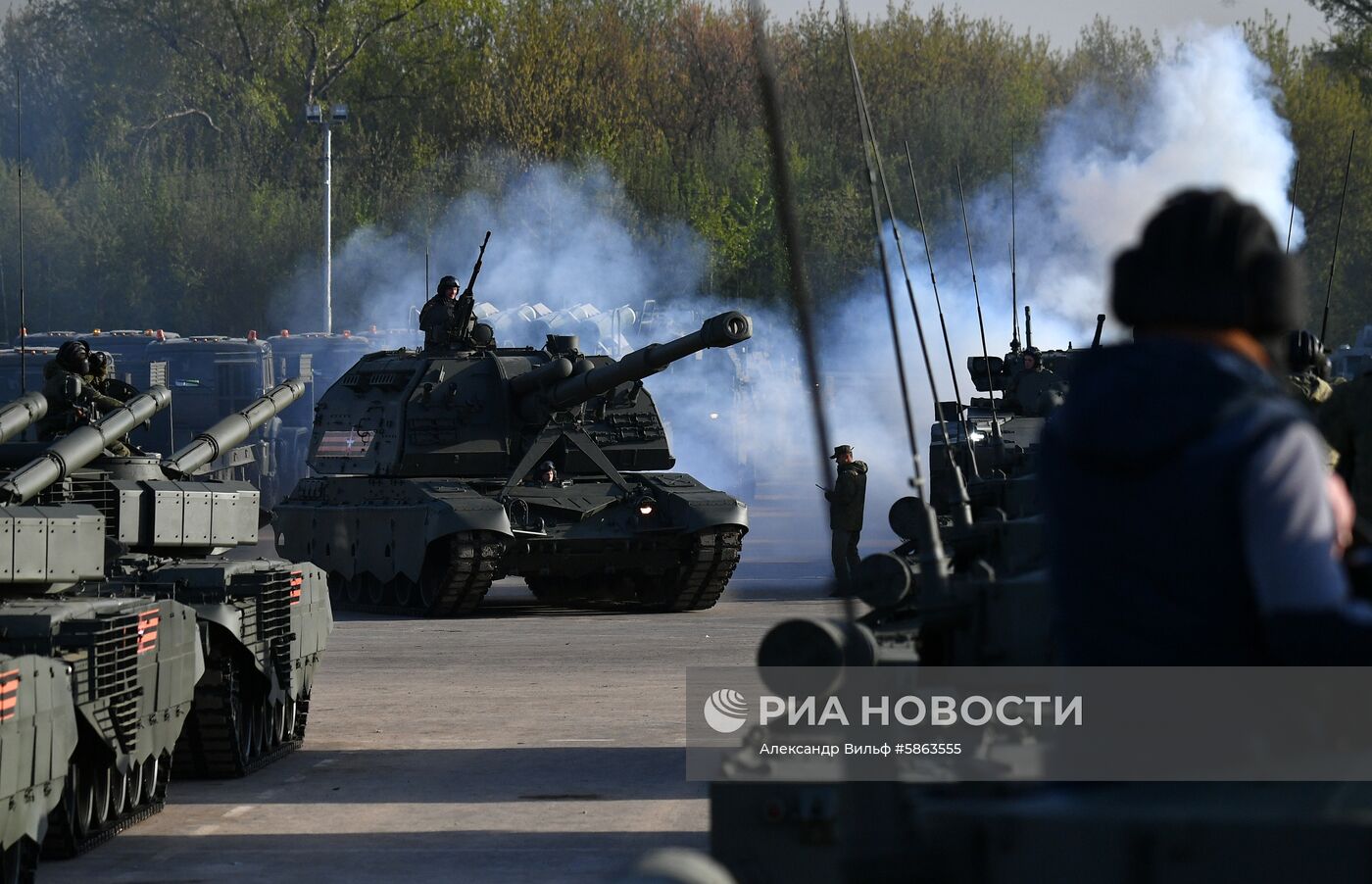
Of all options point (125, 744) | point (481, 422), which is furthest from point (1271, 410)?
point (481, 422)

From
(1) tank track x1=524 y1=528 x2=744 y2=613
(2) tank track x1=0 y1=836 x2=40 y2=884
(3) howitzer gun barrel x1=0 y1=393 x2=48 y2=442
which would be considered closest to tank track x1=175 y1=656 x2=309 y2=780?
(3) howitzer gun barrel x1=0 y1=393 x2=48 y2=442

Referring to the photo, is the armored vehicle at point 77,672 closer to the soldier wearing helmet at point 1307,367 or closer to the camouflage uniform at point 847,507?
the soldier wearing helmet at point 1307,367

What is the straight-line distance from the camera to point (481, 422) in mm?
21578

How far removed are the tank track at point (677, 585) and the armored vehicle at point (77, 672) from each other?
971 centimetres

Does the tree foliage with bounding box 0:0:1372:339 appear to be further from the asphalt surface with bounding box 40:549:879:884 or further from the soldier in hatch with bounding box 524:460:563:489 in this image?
the asphalt surface with bounding box 40:549:879:884

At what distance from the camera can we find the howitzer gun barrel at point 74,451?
10.8m

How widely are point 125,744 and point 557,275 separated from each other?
1596 inches

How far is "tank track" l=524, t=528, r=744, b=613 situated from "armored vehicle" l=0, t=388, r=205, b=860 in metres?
9.71

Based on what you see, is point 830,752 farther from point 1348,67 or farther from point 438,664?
point 1348,67

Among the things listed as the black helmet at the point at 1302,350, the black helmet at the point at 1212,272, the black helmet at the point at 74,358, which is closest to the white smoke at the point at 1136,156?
the black helmet at the point at 74,358

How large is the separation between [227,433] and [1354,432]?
327 inches

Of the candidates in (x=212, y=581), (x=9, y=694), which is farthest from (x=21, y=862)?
(x=212, y=581)

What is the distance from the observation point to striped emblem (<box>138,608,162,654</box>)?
9.85 metres

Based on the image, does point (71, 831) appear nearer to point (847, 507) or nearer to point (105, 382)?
point (105, 382)
